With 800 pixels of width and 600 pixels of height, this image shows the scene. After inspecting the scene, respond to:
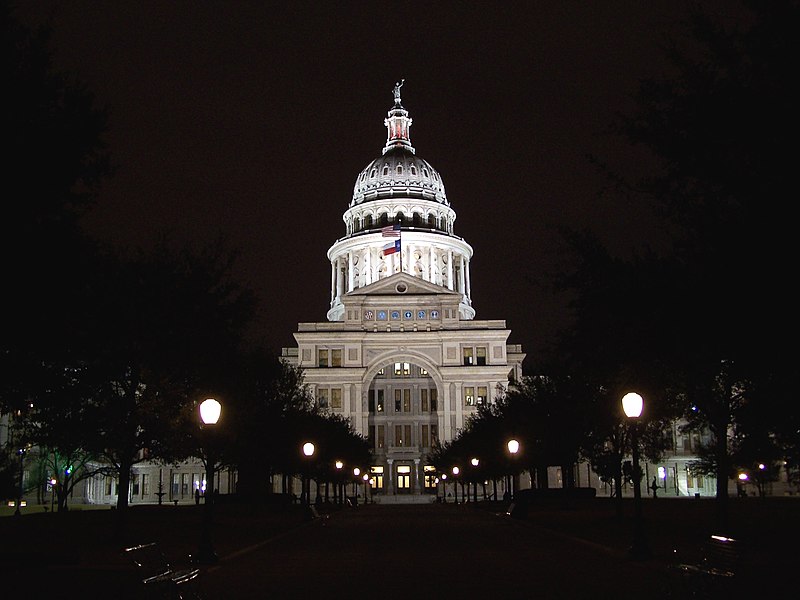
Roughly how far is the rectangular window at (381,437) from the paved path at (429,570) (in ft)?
332

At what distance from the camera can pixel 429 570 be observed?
2252 centimetres

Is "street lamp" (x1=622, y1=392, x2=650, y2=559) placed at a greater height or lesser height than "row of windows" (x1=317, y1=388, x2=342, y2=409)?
lesser

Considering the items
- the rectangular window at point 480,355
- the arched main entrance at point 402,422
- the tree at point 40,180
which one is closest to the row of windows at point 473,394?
the rectangular window at point 480,355

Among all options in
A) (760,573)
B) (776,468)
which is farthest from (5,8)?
(776,468)

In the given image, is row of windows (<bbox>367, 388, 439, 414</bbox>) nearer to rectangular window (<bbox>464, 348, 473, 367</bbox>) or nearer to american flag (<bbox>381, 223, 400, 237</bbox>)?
rectangular window (<bbox>464, 348, 473, 367</bbox>)

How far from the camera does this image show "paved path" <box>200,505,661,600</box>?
18.0 metres

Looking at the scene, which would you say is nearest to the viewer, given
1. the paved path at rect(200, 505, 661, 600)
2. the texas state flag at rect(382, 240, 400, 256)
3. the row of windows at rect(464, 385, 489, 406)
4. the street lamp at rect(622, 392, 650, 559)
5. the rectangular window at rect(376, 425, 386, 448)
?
the paved path at rect(200, 505, 661, 600)

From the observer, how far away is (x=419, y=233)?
171 meters

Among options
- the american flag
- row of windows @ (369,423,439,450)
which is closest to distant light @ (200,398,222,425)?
row of windows @ (369,423,439,450)

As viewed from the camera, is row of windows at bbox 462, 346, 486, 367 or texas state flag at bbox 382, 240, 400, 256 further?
texas state flag at bbox 382, 240, 400, 256

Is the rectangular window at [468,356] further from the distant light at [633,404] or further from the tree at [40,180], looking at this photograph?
the tree at [40,180]

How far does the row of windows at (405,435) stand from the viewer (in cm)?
13688

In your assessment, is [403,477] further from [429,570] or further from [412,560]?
[429,570]

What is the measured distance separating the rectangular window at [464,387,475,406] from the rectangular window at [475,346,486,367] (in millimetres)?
4153
